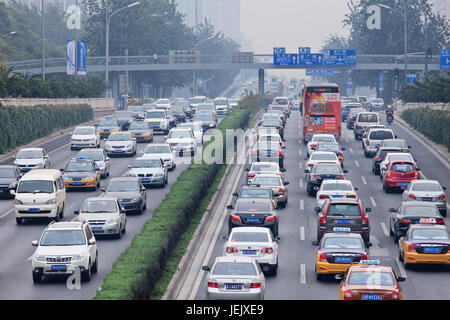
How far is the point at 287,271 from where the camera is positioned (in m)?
29.6

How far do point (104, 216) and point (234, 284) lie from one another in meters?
11.3

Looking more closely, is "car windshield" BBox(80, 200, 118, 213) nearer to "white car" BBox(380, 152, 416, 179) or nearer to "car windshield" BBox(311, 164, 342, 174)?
"car windshield" BBox(311, 164, 342, 174)

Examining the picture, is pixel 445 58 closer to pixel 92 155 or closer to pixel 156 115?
pixel 156 115

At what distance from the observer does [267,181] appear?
136 feet

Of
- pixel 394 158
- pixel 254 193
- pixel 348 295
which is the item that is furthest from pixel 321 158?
pixel 348 295

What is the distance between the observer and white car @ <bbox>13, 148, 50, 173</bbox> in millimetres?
48531

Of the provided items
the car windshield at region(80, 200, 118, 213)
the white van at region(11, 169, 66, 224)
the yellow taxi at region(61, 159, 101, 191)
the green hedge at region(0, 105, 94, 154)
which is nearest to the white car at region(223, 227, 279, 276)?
the car windshield at region(80, 200, 118, 213)

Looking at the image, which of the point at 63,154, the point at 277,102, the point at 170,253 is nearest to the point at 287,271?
the point at 170,253

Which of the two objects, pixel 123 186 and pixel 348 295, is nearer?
pixel 348 295

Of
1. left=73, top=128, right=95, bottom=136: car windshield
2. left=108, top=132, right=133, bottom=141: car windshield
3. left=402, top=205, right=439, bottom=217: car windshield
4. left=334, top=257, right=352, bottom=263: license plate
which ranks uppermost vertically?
left=73, top=128, right=95, bottom=136: car windshield

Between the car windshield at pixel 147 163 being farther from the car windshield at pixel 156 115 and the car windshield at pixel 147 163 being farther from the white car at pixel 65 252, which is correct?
the car windshield at pixel 156 115

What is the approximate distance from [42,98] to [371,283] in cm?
5354

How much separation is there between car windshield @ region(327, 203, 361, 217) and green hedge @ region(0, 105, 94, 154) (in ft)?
98.3

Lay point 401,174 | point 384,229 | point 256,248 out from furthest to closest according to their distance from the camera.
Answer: point 401,174, point 384,229, point 256,248
